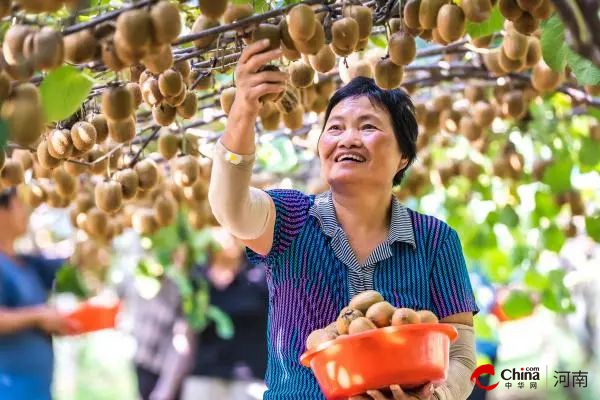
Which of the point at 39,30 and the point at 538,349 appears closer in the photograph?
the point at 39,30

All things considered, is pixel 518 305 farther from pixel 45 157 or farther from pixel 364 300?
pixel 45 157

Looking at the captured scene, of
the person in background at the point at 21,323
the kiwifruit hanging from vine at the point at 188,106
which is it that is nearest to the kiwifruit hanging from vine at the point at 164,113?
the kiwifruit hanging from vine at the point at 188,106

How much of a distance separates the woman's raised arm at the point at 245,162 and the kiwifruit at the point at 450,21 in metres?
0.25

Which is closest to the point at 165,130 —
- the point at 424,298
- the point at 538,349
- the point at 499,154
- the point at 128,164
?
A: the point at 128,164

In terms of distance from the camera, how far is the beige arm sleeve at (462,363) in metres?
1.87

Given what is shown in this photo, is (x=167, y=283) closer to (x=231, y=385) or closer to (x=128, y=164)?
(x=231, y=385)

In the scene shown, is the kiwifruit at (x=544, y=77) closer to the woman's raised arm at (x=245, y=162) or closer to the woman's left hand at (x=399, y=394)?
the woman's raised arm at (x=245, y=162)

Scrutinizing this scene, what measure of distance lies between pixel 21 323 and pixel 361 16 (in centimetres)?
197

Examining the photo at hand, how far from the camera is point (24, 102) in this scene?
3.95ft

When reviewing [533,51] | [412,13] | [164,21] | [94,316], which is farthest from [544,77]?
[94,316]

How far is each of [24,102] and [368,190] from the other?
2.83 feet

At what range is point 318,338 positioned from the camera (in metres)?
1.66

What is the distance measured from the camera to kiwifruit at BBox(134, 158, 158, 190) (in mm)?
2135

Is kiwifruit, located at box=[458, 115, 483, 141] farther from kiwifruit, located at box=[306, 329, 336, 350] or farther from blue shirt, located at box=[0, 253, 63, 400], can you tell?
blue shirt, located at box=[0, 253, 63, 400]
